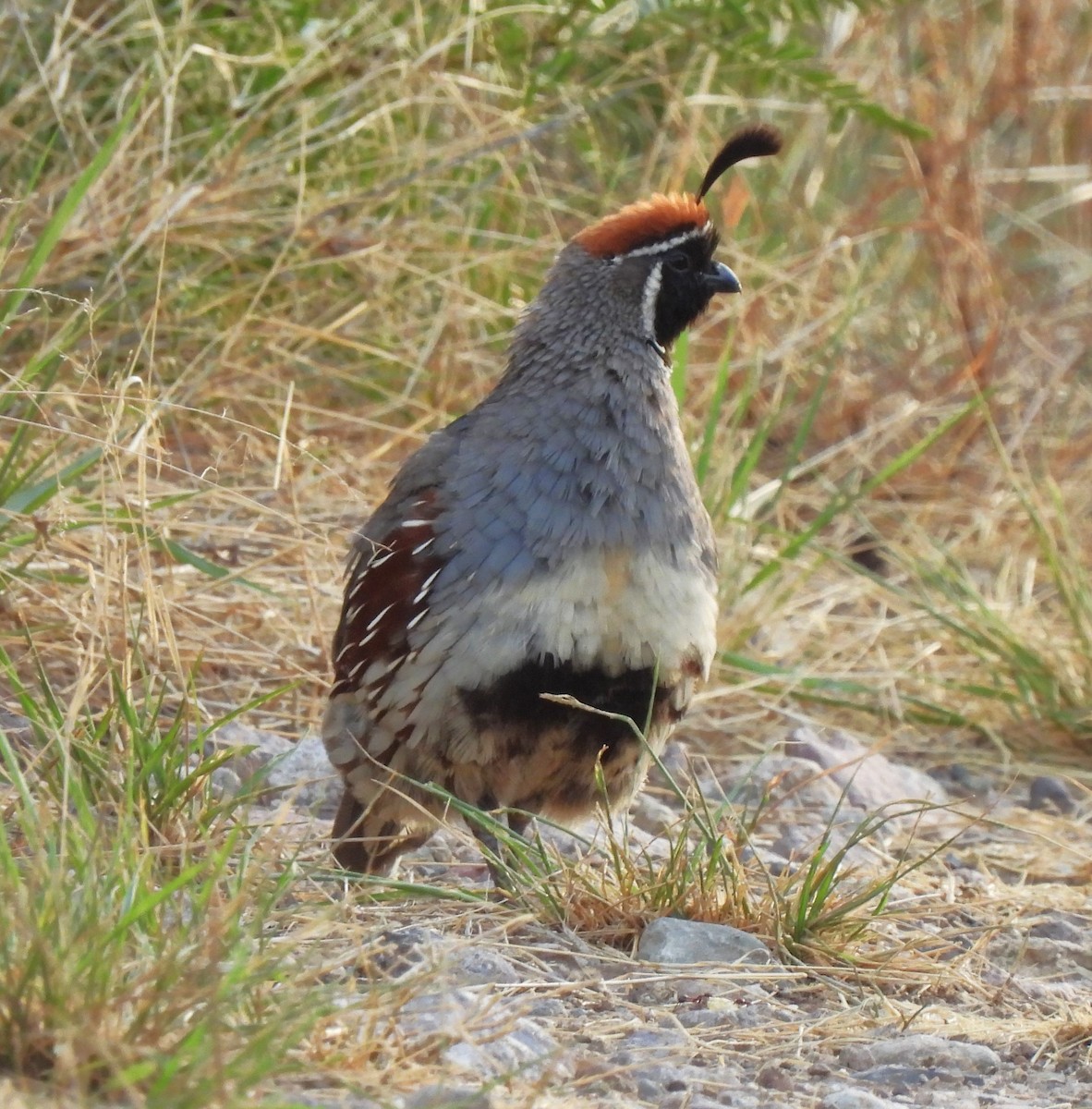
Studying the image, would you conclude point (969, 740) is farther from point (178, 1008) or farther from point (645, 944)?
point (178, 1008)

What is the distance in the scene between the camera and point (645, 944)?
2781mm

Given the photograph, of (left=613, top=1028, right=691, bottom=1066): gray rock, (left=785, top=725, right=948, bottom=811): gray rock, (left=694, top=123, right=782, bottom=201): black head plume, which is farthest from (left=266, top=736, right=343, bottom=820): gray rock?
(left=694, top=123, right=782, bottom=201): black head plume

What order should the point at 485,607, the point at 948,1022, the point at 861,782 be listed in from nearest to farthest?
1. the point at 948,1022
2. the point at 485,607
3. the point at 861,782

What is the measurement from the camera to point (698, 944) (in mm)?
2762

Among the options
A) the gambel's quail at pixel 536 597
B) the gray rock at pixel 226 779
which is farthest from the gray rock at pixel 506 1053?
the gray rock at pixel 226 779

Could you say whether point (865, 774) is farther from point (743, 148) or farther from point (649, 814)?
point (743, 148)

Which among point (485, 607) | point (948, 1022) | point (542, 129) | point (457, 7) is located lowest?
point (948, 1022)

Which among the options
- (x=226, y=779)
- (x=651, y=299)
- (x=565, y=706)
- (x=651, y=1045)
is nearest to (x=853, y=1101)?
(x=651, y=1045)

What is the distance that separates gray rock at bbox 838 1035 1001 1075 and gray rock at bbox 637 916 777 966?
240 millimetres

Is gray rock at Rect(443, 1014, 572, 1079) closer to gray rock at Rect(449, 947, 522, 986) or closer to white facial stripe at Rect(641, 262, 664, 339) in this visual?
gray rock at Rect(449, 947, 522, 986)

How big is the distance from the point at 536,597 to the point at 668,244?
Result: 1.01 meters

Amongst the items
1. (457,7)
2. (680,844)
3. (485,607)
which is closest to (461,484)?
(485,607)

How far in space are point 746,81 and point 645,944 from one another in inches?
155

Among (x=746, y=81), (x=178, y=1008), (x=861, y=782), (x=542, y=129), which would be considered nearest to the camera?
(x=178, y=1008)
